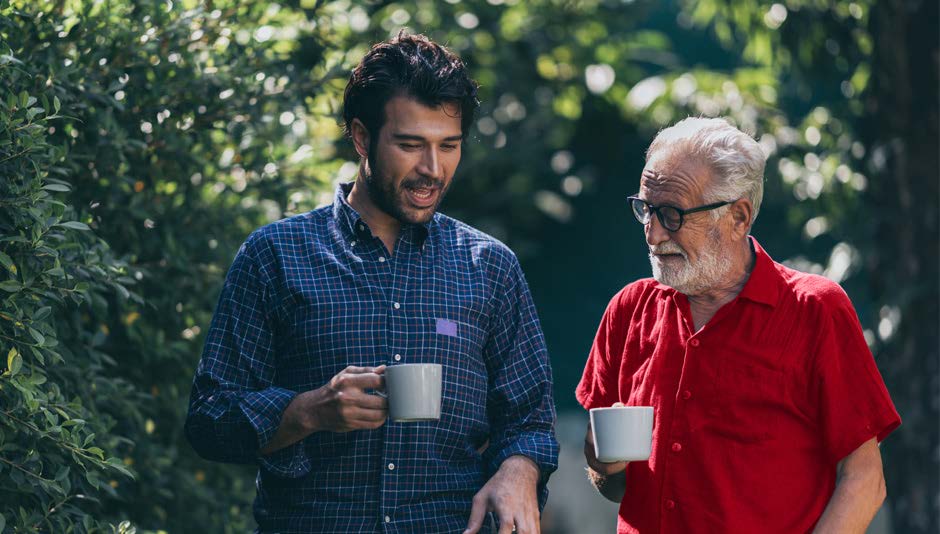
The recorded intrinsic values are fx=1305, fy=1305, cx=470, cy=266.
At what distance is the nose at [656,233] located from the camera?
325 cm

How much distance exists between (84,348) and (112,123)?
2.38 ft

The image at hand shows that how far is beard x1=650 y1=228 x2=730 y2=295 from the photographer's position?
3.24 metres

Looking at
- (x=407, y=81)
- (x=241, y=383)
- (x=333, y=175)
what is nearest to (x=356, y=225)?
(x=407, y=81)

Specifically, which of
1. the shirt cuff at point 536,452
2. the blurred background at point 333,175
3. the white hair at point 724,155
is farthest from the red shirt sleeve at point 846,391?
the blurred background at point 333,175

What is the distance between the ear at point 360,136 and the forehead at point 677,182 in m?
0.71

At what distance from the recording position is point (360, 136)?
3400 millimetres

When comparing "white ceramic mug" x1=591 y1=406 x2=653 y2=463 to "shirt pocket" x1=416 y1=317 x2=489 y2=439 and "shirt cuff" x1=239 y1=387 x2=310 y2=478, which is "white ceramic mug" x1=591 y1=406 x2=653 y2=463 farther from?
"shirt cuff" x1=239 y1=387 x2=310 y2=478

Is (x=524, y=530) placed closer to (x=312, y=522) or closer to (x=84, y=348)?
(x=312, y=522)

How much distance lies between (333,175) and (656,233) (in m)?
2.45

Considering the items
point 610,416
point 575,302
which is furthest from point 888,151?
point 610,416

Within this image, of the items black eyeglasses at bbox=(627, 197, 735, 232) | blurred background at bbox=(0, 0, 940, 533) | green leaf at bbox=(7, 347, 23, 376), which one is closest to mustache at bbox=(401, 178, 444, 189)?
black eyeglasses at bbox=(627, 197, 735, 232)

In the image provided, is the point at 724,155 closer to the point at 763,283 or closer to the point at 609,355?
the point at 763,283

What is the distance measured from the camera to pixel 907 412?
677 cm

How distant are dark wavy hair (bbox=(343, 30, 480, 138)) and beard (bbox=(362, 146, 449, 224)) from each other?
12 centimetres
